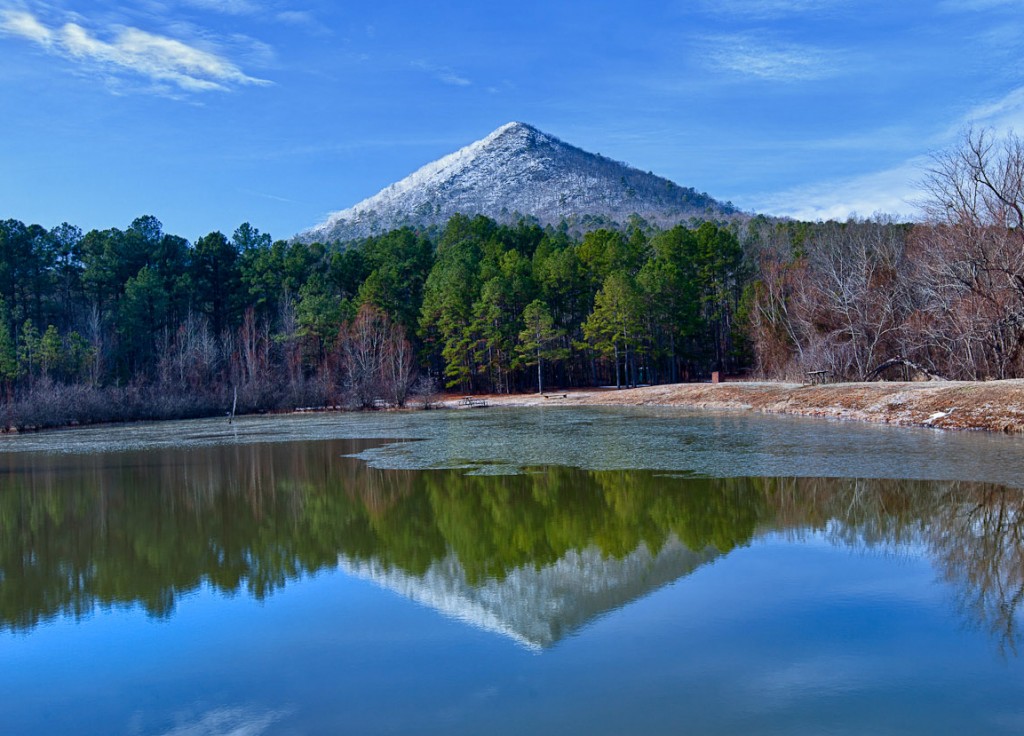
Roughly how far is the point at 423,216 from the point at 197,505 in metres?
148

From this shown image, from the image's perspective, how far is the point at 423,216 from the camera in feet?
520

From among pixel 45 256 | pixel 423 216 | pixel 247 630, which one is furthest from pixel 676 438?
pixel 423 216

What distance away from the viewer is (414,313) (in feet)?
214

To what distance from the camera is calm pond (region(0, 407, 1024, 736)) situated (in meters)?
5.79

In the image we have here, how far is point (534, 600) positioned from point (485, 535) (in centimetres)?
331

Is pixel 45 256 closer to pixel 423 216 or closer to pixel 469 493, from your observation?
pixel 469 493

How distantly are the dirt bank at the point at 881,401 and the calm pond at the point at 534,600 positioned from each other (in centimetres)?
489

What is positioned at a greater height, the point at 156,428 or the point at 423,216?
the point at 423,216

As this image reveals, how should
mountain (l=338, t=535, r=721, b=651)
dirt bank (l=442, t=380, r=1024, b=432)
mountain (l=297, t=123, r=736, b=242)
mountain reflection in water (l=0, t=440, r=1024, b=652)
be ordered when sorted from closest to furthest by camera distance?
mountain (l=338, t=535, r=721, b=651) → mountain reflection in water (l=0, t=440, r=1024, b=652) → dirt bank (l=442, t=380, r=1024, b=432) → mountain (l=297, t=123, r=736, b=242)

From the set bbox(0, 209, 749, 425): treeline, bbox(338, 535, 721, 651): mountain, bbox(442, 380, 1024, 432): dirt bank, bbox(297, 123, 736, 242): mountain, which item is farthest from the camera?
bbox(297, 123, 736, 242): mountain

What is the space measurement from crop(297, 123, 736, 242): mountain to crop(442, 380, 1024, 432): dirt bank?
325 feet

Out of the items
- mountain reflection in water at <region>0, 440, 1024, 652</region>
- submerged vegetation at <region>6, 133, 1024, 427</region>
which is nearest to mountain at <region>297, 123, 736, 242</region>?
submerged vegetation at <region>6, 133, 1024, 427</region>

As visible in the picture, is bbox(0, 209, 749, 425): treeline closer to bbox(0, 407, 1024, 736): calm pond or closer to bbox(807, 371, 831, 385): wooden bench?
bbox(807, 371, 831, 385): wooden bench

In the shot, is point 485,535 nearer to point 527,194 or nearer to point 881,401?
point 881,401
